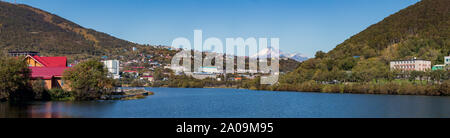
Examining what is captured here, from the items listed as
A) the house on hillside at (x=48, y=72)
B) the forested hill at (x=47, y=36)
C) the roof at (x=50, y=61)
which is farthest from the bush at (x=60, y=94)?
the forested hill at (x=47, y=36)

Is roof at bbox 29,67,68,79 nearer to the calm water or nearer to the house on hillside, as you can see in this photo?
the house on hillside

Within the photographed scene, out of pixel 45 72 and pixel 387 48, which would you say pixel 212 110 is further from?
pixel 387 48

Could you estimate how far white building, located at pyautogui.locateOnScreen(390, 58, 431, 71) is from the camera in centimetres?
10094

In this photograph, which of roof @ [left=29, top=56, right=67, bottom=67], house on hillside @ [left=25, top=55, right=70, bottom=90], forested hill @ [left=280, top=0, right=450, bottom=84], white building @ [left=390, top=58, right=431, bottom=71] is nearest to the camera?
house on hillside @ [left=25, top=55, right=70, bottom=90]

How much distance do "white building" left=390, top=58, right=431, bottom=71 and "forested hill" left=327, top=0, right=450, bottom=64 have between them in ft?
15.0

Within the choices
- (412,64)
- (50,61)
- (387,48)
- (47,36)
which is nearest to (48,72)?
(50,61)

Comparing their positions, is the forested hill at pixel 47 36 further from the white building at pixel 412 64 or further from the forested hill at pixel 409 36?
the white building at pixel 412 64

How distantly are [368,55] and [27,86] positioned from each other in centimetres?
10067

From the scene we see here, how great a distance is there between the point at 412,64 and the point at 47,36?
120814mm

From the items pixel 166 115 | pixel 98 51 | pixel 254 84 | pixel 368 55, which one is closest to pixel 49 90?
pixel 166 115

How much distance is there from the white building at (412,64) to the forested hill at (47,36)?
93223mm

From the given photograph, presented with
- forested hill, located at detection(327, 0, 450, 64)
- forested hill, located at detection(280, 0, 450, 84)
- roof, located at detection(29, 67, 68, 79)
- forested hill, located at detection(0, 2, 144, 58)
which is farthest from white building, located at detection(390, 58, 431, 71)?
forested hill, located at detection(0, 2, 144, 58)

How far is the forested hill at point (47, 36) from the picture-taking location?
12973 cm
